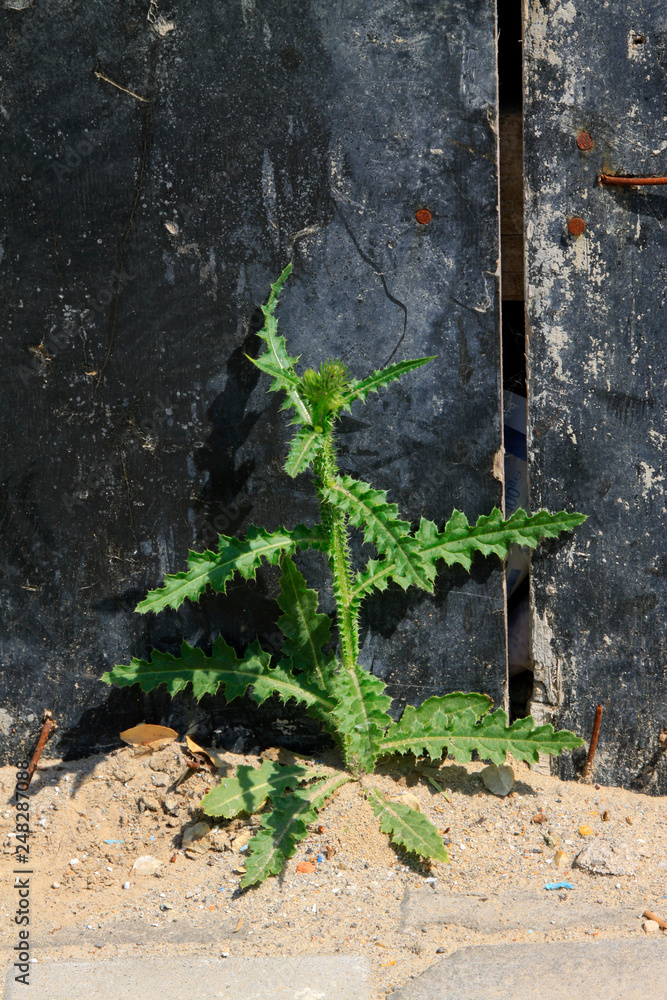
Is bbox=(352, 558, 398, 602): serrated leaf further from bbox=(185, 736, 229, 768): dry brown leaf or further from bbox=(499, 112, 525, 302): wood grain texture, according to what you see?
bbox=(499, 112, 525, 302): wood grain texture

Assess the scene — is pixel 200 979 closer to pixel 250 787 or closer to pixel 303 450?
pixel 250 787

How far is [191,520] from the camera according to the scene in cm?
280

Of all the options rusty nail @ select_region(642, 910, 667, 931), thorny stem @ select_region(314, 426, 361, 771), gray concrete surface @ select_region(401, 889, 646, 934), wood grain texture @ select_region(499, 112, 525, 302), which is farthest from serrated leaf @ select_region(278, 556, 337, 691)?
wood grain texture @ select_region(499, 112, 525, 302)

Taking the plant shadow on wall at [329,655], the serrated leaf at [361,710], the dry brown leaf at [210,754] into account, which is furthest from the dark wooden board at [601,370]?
the dry brown leaf at [210,754]

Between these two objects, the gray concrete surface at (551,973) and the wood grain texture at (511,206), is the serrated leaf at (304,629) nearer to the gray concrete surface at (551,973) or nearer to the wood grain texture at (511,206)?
the gray concrete surface at (551,973)

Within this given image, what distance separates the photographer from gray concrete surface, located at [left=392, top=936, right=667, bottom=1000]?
1.91m

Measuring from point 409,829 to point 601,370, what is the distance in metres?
1.63

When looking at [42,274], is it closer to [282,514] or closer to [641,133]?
[282,514]

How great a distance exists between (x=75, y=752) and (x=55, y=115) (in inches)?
89.2

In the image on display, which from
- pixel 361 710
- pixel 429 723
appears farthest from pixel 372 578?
pixel 429 723

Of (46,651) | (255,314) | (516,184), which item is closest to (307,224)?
(255,314)

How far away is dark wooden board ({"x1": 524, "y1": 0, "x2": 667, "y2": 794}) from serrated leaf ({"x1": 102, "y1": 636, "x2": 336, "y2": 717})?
86 cm

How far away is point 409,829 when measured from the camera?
2361mm

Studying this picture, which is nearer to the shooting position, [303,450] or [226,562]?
[303,450]
